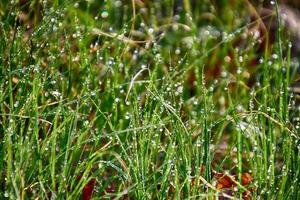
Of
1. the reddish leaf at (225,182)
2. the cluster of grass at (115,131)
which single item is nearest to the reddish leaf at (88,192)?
the cluster of grass at (115,131)

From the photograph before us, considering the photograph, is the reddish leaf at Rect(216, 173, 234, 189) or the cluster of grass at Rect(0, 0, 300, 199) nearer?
the cluster of grass at Rect(0, 0, 300, 199)

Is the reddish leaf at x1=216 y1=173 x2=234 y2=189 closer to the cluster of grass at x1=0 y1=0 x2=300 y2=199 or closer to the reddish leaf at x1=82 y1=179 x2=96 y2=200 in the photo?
the cluster of grass at x1=0 y1=0 x2=300 y2=199

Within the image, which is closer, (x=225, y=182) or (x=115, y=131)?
(x=115, y=131)

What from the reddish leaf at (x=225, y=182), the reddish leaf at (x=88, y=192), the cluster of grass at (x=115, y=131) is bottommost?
the reddish leaf at (x=88, y=192)

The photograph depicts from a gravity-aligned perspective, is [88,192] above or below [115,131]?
below

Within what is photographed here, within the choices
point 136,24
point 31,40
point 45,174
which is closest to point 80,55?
point 31,40

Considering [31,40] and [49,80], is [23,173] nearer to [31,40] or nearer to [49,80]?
[49,80]

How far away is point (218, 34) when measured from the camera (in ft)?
8.54

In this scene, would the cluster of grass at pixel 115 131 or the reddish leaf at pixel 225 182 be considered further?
the reddish leaf at pixel 225 182

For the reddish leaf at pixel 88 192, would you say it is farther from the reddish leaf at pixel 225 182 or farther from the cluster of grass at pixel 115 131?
the reddish leaf at pixel 225 182

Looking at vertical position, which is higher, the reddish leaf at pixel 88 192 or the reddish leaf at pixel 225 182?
the reddish leaf at pixel 225 182

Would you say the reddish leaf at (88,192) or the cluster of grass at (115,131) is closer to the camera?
the cluster of grass at (115,131)

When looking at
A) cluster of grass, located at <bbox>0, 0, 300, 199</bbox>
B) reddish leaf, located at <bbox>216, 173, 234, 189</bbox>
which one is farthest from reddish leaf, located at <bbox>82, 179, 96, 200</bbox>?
reddish leaf, located at <bbox>216, 173, 234, 189</bbox>

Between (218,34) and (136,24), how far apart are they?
0.89 feet
